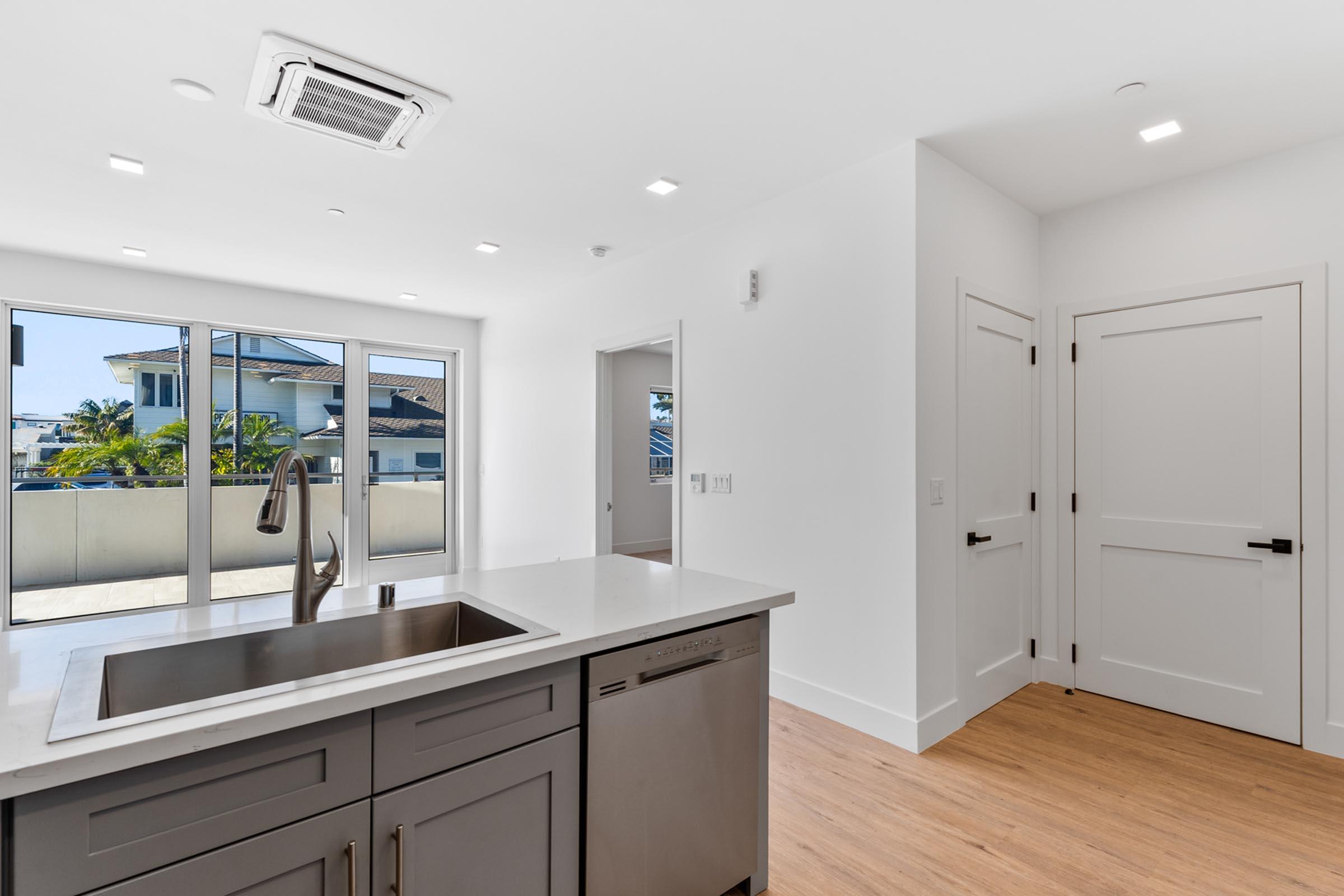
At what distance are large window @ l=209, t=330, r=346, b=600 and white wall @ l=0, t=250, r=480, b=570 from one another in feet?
0.59

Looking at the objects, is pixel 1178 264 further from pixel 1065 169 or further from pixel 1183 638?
pixel 1183 638

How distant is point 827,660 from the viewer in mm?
3086

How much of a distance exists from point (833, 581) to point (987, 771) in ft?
3.13

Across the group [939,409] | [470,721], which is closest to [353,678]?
[470,721]

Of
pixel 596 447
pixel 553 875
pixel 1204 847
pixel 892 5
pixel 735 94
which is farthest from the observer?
A: pixel 596 447

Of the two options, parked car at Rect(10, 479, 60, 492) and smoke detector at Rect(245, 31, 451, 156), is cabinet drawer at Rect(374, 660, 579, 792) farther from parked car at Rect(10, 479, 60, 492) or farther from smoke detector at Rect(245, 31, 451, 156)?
parked car at Rect(10, 479, 60, 492)

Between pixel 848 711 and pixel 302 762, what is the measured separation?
2469 millimetres

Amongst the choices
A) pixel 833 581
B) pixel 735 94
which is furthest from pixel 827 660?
pixel 735 94

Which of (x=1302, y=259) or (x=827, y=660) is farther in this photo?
(x=827, y=660)

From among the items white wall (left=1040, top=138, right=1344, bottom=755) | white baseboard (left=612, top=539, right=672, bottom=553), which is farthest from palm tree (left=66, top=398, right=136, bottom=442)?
white wall (left=1040, top=138, right=1344, bottom=755)

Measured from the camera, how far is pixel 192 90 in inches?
91.5

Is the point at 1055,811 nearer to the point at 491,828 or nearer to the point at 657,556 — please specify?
the point at 491,828

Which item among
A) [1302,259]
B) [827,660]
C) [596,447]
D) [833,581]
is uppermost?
[1302,259]

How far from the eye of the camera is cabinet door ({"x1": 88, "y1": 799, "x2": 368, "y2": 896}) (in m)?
0.96
